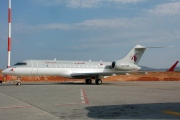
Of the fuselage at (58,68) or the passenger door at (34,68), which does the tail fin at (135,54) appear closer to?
the fuselage at (58,68)

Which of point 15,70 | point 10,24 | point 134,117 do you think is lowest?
point 134,117

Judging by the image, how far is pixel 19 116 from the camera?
879cm

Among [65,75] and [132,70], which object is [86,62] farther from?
[132,70]

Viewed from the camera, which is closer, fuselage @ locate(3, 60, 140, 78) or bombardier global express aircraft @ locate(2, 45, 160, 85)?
fuselage @ locate(3, 60, 140, 78)

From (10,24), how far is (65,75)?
1123 centimetres

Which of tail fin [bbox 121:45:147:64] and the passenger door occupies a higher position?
tail fin [bbox 121:45:147:64]

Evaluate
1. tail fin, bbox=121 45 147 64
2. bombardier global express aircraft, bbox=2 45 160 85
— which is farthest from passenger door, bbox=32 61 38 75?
tail fin, bbox=121 45 147 64

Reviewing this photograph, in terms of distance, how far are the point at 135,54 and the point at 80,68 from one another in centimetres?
787

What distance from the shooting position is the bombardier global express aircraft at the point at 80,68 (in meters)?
30.2

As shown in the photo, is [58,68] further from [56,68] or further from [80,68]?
[80,68]

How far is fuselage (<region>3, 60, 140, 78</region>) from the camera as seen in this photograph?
30.0 metres

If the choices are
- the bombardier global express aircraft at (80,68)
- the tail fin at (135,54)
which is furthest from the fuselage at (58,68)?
the tail fin at (135,54)

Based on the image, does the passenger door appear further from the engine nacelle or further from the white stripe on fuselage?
the engine nacelle

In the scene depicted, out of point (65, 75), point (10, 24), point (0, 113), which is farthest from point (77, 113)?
point (10, 24)
